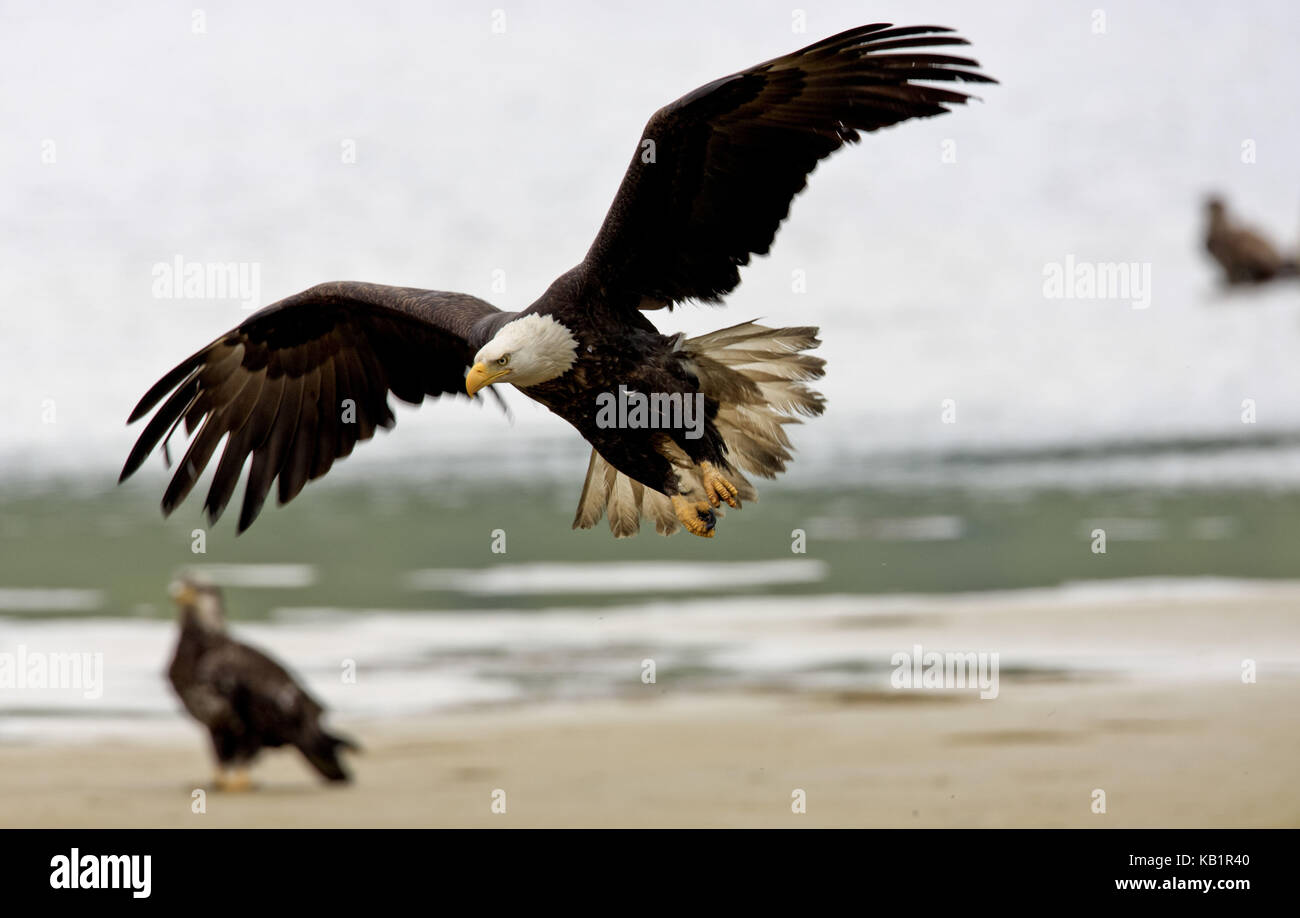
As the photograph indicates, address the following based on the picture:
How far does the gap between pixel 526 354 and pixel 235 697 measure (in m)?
4.24

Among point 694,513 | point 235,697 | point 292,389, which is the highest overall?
point 292,389

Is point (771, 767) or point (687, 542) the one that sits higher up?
point (687, 542)

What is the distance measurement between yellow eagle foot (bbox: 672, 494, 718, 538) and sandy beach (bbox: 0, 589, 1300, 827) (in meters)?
A: 3.75

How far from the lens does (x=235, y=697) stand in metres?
9.49

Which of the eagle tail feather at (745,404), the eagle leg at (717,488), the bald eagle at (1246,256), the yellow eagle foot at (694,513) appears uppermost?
the bald eagle at (1246,256)

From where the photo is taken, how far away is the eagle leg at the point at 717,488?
244 inches

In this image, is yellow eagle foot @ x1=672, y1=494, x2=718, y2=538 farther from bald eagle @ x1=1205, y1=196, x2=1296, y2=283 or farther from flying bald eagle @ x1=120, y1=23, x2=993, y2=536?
bald eagle @ x1=1205, y1=196, x2=1296, y2=283

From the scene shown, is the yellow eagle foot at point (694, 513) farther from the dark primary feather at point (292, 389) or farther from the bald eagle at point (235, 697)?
the bald eagle at point (235, 697)

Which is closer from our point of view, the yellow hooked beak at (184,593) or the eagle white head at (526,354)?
the eagle white head at (526,354)

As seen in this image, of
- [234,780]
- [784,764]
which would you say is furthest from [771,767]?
[234,780]

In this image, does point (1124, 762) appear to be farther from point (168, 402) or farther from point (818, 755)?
point (168, 402)

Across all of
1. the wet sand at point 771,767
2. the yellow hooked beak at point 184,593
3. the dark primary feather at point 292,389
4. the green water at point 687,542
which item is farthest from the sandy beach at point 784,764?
the green water at point 687,542

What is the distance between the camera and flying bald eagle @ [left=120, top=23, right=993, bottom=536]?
19.2 feet

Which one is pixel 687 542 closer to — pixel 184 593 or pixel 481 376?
pixel 184 593
